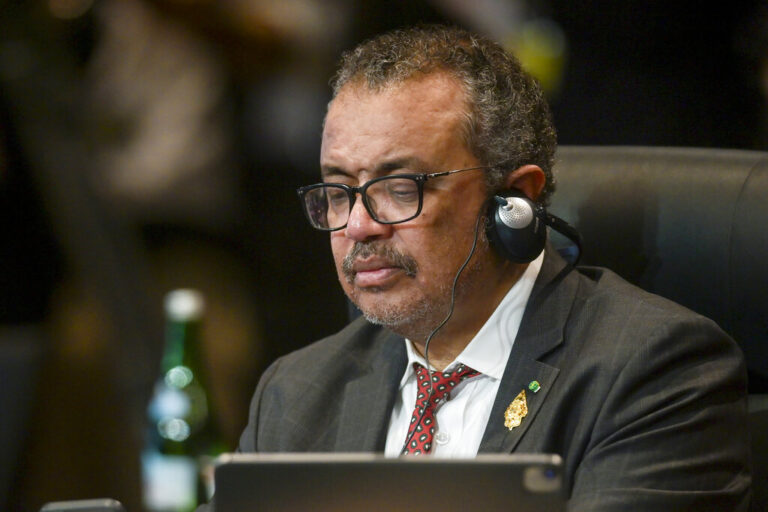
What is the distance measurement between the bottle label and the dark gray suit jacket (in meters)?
0.22

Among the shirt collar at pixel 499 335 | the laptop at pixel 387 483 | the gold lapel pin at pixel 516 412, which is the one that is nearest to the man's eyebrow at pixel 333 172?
the shirt collar at pixel 499 335

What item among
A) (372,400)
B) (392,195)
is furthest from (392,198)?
(372,400)

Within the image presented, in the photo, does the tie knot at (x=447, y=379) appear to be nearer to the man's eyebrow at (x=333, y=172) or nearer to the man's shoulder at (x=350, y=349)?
the man's shoulder at (x=350, y=349)

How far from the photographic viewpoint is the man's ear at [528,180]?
5.77 feet

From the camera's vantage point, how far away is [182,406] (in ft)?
7.34

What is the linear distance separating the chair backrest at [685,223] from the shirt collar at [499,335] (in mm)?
150

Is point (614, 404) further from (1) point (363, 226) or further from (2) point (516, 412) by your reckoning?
(1) point (363, 226)

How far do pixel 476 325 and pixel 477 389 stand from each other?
0.35ft

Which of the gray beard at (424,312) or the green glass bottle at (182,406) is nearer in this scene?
the gray beard at (424,312)

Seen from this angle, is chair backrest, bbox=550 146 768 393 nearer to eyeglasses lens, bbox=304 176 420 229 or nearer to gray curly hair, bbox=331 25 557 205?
gray curly hair, bbox=331 25 557 205

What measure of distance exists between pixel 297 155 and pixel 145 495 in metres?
0.80

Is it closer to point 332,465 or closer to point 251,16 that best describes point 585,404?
point 332,465

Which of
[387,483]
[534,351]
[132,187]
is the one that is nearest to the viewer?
[387,483]

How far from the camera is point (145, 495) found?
2059mm
